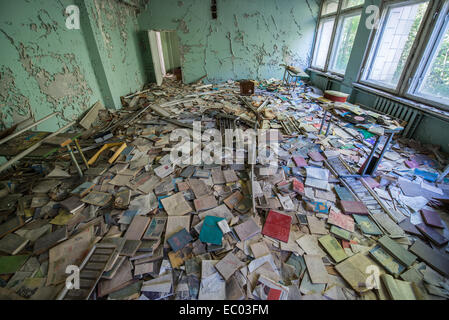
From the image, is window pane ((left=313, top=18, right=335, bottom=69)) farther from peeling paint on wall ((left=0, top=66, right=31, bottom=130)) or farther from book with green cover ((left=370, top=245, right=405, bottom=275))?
peeling paint on wall ((left=0, top=66, right=31, bottom=130))

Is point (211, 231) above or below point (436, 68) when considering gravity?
below

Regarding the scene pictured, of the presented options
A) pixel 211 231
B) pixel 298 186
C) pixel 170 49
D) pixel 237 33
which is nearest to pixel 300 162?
pixel 298 186

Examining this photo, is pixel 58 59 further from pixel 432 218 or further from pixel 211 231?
pixel 432 218

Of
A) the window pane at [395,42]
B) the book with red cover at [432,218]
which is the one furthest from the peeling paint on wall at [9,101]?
the window pane at [395,42]

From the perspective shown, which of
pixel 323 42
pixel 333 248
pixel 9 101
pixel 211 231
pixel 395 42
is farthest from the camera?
pixel 323 42

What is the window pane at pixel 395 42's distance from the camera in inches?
153

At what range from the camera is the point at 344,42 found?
631 cm

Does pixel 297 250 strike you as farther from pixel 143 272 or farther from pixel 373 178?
pixel 373 178

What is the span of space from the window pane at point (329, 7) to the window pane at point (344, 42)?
0.93 m

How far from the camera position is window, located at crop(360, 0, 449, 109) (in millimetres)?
3391

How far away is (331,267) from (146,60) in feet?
28.4

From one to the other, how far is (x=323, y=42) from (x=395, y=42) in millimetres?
3852

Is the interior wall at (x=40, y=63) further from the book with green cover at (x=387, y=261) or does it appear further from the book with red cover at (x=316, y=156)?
the book with green cover at (x=387, y=261)

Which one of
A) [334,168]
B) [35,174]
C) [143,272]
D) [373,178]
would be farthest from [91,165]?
[373,178]
